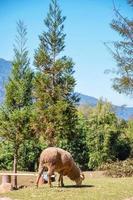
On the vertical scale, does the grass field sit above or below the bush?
below

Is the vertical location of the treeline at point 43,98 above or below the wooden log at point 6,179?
above

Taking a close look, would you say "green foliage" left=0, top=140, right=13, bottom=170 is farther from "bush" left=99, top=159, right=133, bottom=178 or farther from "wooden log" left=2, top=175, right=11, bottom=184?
"wooden log" left=2, top=175, right=11, bottom=184

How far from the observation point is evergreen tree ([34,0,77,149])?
151ft

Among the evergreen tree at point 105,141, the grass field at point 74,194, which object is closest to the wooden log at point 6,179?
the grass field at point 74,194

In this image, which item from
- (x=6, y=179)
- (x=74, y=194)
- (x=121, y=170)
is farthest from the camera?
(x=121, y=170)

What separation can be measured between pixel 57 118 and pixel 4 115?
5.96 metres

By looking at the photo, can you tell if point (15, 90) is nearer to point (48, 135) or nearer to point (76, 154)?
point (48, 135)

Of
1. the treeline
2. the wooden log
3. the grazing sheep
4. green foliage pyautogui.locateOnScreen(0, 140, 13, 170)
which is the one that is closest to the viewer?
the grazing sheep

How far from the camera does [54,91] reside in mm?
46875

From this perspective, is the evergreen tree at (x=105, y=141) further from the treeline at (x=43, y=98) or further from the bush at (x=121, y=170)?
the bush at (x=121, y=170)

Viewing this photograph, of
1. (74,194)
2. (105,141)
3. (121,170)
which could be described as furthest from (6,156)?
(74,194)

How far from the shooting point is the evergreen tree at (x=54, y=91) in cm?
4603

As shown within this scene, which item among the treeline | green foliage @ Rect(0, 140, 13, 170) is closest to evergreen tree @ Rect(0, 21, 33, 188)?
the treeline

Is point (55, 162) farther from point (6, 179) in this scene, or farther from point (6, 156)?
point (6, 156)
